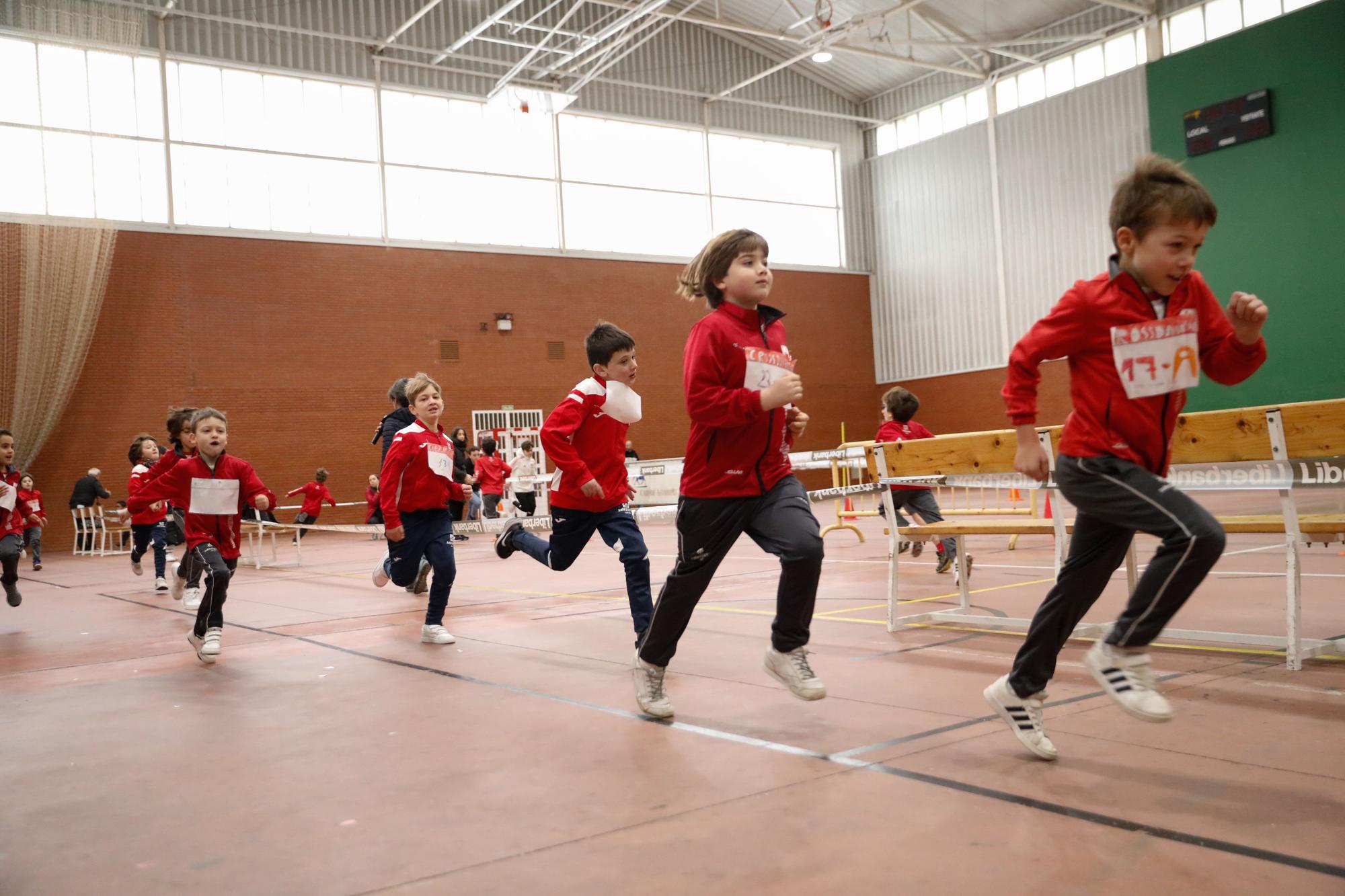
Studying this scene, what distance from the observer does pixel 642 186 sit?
84.6ft

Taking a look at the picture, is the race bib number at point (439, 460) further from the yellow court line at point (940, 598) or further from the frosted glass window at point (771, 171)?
A: the frosted glass window at point (771, 171)

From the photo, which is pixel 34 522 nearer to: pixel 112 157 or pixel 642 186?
pixel 112 157

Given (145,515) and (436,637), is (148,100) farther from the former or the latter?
(436,637)

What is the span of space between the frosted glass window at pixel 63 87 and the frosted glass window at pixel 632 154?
9.55 m

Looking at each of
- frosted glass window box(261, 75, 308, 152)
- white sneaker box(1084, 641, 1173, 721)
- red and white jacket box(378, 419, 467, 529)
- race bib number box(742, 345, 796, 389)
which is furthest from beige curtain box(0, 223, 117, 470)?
white sneaker box(1084, 641, 1173, 721)

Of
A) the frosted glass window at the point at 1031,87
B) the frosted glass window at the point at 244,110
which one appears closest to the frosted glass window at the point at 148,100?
the frosted glass window at the point at 244,110

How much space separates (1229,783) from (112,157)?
71.0 ft

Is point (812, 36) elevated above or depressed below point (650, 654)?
above

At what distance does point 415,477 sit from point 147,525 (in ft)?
20.5

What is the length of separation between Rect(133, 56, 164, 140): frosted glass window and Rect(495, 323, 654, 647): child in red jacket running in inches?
712

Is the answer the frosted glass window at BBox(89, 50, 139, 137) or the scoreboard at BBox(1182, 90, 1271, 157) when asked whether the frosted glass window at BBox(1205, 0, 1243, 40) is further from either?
the frosted glass window at BBox(89, 50, 139, 137)

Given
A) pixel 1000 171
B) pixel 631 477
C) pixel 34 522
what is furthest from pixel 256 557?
pixel 1000 171

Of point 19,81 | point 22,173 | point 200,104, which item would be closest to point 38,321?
point 22,173

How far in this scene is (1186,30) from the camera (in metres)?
22.0
